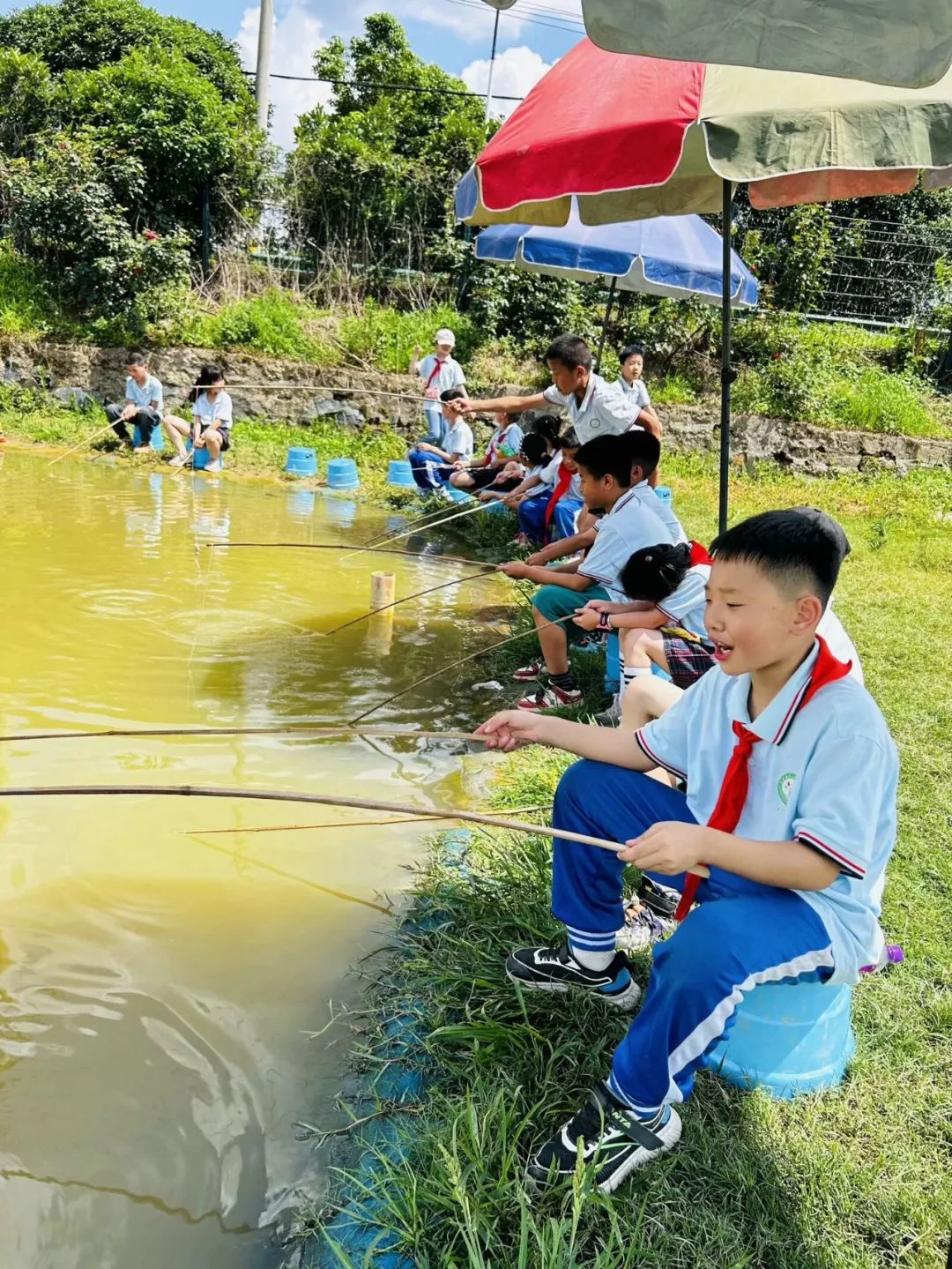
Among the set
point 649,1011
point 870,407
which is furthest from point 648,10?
point 870,407

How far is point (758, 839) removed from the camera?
6.69ft

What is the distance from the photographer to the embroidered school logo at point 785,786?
195 cm

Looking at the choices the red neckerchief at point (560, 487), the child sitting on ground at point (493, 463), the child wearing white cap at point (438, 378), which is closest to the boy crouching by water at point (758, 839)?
the red neckerchief at point (560, 487)

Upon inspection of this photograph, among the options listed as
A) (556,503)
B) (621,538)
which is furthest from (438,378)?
(621,538)

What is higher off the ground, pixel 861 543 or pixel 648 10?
pixel 648 10

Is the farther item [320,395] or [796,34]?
[320,395]

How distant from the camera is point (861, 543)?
8.84 metres

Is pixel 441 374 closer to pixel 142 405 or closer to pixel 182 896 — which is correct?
pixel 142 405

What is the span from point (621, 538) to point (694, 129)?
63.3 inches

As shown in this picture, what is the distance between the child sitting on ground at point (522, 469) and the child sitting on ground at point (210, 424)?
384 cm

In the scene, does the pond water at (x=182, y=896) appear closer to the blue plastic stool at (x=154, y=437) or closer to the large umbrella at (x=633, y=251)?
the large umbrella at (x=633, y=251)

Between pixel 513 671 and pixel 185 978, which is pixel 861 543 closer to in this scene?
pixel 513 671

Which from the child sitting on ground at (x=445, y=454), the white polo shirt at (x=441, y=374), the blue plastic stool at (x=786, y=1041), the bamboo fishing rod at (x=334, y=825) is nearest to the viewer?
the blue plastic stool at (x=786, y=1041)

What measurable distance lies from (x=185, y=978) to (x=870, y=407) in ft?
40.3
